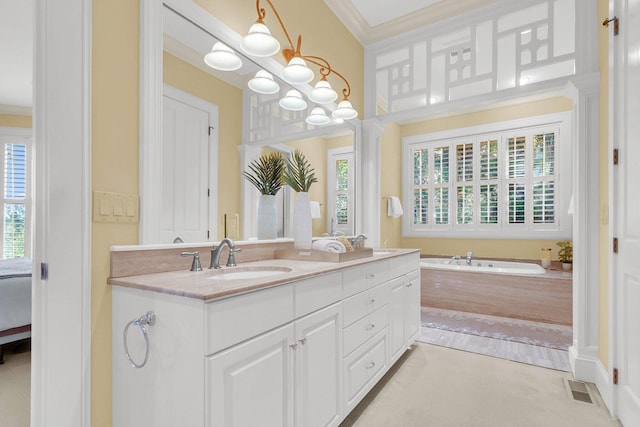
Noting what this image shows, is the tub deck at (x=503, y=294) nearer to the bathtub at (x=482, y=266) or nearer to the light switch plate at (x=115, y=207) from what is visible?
the bathtub at (x=482, y=266)

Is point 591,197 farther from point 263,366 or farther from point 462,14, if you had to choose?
point 263,366

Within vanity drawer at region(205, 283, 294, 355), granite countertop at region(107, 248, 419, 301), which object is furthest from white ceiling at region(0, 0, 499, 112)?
vanity drawer at region(205, 283, 294, 355)

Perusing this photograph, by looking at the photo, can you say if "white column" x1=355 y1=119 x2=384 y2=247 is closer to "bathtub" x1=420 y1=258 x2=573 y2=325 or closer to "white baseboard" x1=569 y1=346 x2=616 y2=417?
"bathtub" x1=420 y1=258 x2=573 y2=325

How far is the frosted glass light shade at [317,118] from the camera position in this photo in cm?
258

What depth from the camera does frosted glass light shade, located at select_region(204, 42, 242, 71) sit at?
175cm

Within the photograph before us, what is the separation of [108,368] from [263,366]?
0.64m

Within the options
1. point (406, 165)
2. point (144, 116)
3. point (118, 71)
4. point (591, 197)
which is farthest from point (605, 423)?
A: point (406, 165)

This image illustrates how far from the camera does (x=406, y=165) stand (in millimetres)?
5570

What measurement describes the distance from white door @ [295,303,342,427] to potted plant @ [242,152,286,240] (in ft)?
2.37

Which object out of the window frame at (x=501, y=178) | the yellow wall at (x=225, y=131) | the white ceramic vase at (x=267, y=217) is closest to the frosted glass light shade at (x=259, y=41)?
the yellow wall at (x=225, y=131)

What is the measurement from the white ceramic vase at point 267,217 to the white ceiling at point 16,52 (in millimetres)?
2522

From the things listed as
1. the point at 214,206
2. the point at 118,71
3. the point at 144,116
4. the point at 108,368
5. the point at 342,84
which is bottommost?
the point at 108,368

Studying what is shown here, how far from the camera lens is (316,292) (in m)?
1.47

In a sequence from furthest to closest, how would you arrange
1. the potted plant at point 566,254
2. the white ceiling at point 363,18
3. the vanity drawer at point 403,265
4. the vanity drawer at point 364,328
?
1. the potted plant at point 566,254
2. the white ceiling at point 363,18
3. the vanity drawer at point 403,265
4. the vanity drawer at point 364,328
